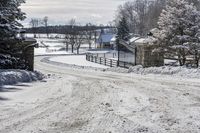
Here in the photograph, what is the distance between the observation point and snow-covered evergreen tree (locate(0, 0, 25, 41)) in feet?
89.7

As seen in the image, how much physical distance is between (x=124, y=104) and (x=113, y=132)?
4342mm

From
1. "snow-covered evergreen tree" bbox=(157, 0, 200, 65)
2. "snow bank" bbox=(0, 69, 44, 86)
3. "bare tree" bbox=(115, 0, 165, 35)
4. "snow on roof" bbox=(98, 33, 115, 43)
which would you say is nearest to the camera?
"snow bank" bbox=(0, 69, 44, 86)

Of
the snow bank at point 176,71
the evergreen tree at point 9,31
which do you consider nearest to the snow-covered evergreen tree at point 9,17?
the evergreen tree at point 9,31

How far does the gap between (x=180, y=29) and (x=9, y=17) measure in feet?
41.4

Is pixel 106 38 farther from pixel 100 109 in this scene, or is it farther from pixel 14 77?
pixel 100 109

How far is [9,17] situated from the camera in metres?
28.1

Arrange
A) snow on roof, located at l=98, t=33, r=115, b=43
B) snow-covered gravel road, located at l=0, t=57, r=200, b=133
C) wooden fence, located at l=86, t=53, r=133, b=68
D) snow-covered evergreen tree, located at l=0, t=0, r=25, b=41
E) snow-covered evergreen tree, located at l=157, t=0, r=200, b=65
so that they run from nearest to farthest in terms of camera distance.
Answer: snow-covered gravel road, located at l=0, t=57, r=200, b=133, snow-covered evergreen tree, located at l=0, t=0, r=25, b=41, snow-covered evergreen tree, located at l=157, t=0, r=200, b=65, wooden fence, located at l=86, t=53, r=133, b=68, snow on roof, located at l=98, t=33, r=115, b=43

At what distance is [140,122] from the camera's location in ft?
38.3

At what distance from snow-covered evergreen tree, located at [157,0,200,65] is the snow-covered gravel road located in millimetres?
12688

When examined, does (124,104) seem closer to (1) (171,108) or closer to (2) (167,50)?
(1) (171,108)

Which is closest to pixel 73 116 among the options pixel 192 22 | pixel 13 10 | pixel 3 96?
pixel 3 96

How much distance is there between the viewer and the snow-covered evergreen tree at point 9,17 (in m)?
27.3

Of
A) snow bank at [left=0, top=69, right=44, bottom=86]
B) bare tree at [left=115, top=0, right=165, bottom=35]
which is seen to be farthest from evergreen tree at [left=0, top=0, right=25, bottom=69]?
bare tree at [left=115, top=0, right=165, bottom=35]

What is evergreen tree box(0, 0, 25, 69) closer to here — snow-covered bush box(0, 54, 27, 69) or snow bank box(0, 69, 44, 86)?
snow-covered bush box(0, 54, 27, 69)
